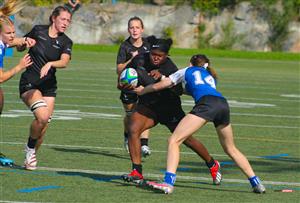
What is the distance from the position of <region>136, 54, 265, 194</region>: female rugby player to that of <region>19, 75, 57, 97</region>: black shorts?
180 centimetres

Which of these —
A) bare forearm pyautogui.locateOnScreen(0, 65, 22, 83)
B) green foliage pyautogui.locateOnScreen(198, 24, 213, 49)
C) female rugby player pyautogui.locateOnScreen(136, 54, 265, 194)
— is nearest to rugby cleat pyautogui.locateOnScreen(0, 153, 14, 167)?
bare forearm pyautogui.locateOnScreen(0, 65, 22, 83)

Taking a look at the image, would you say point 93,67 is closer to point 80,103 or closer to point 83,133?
point 80,103

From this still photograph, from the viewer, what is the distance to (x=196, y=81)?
10.2 metres

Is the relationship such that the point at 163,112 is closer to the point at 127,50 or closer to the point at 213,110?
the point at 213,110

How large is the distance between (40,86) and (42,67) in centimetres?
25

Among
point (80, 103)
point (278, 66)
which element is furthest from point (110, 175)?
point (278, 66)

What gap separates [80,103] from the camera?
20641 mm

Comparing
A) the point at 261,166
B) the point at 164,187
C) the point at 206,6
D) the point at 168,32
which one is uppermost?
the point at 164,187

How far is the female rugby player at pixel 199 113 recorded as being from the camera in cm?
998

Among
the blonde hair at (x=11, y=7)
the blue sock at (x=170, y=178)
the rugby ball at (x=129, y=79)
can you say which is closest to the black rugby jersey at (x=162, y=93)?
the rugby ball at (x=129, y=79)

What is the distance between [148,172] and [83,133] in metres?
4.10

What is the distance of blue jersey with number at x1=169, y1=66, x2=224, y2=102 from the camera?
10211 millimetres

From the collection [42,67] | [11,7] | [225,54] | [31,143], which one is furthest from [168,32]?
[11,7]

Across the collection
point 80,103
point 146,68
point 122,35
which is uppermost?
point 146,68
